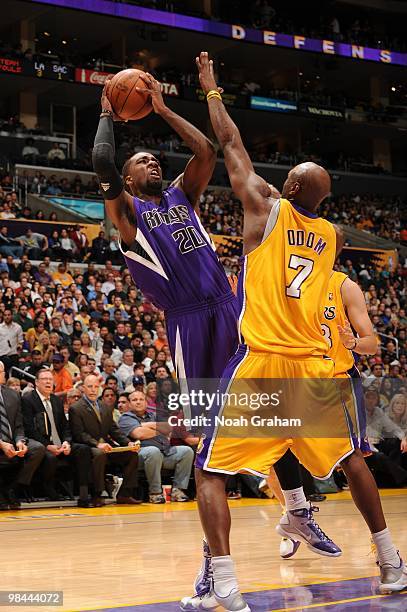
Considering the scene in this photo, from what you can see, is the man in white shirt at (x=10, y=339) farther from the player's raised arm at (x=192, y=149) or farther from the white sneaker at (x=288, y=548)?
the player's raised arm at (x=192, y=149)

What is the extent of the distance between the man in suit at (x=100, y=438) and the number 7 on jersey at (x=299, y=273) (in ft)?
19.5

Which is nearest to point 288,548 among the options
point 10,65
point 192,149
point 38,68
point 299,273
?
point 299,273

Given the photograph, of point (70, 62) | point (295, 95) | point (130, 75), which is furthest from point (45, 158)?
point (130, 75)

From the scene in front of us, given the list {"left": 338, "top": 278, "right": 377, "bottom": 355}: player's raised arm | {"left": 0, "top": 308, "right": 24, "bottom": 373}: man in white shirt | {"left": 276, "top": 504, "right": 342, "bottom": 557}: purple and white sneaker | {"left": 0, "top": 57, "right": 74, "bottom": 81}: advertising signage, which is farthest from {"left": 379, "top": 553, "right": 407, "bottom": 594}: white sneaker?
{"left": 0, "top": 57, "right": 74, "bottom": 81}: advertising signage

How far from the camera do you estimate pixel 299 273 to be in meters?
4.18

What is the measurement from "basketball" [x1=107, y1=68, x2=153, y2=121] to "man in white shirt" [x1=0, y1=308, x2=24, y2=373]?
342 inches

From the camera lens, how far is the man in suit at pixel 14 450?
29.9 ft

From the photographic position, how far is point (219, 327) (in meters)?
4.60

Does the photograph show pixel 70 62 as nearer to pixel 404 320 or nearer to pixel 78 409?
pixel 404 320

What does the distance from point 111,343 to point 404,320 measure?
1008 centimetres

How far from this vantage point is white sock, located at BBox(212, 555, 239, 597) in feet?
12.2

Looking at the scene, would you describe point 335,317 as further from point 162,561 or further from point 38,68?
point 38,68

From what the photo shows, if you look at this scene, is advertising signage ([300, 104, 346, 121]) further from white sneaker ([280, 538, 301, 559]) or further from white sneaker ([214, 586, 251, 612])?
white sneaker ([214, 586, 251, 612])

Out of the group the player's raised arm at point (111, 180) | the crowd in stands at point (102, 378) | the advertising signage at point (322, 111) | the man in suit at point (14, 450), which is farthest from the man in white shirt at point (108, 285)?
the advertising signage at point (322, 111)
